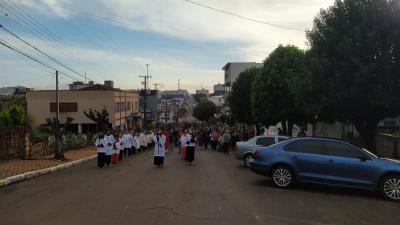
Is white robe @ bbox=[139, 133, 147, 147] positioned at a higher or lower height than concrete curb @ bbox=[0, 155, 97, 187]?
higher

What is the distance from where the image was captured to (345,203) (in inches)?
504

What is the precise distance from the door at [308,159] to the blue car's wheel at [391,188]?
154 centimetres

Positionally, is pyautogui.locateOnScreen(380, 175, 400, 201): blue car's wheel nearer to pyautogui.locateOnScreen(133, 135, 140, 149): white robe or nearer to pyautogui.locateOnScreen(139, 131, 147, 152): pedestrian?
pyautogui.locateOnScreen(133, 135, 140, 149): white robe

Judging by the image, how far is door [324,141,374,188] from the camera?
14.1 meters

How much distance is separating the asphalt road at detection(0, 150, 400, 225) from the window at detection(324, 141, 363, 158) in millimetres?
1044

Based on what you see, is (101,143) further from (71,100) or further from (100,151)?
(71,100)

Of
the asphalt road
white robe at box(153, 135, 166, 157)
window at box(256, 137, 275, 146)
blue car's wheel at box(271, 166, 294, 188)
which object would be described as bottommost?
the asphalt road

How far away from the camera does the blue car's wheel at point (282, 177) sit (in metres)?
15.0

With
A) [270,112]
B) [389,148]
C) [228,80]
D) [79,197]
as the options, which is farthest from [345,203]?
[228,80]

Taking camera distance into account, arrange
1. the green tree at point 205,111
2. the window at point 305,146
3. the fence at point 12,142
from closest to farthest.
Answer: the window at point 305,146, the fence at point 12,142, the green tree at point 205,111

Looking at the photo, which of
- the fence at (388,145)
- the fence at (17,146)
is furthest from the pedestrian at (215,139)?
the fence at (388,145)

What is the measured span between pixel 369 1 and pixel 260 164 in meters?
7.97

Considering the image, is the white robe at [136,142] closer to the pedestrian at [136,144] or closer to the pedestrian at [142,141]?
the pedestrian at [136,144]

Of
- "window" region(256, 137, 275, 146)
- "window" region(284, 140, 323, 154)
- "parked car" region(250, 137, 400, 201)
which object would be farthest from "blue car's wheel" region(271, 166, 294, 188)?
"window" region(256, 137, 275, 146)
